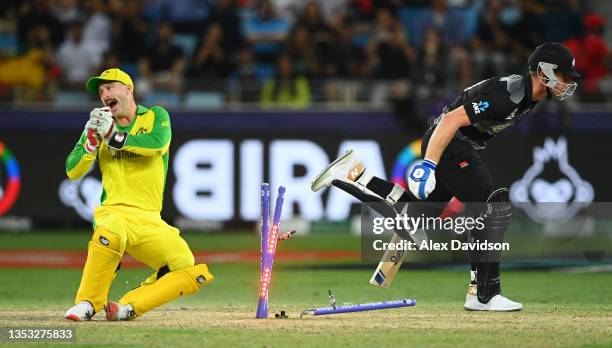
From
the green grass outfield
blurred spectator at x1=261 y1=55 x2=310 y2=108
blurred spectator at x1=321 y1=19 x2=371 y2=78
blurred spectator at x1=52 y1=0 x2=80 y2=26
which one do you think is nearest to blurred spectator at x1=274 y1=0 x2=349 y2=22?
blurred spectator at x1=321 y1=19 x2=371 y2=78

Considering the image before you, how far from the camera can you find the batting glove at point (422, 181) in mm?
9320

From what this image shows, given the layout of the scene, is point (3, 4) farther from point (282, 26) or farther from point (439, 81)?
point (439, 81)

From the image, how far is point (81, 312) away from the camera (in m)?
8.95

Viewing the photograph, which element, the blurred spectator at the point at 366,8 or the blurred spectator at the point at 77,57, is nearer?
the blurred spectator at the point at 77,57

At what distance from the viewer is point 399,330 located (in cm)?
874

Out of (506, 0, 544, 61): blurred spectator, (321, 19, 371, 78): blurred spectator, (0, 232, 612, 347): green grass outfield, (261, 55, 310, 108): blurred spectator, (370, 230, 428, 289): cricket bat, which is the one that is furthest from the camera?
(506, 0, 544, 61): blurred spectator

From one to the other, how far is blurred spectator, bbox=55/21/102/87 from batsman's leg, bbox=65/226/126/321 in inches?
405

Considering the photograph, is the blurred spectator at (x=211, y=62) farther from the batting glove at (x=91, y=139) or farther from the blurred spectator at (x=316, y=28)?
the batting glove at (x=91, y=139)

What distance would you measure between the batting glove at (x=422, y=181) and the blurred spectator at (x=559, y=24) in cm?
1030

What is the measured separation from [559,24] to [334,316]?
1080 centimetres

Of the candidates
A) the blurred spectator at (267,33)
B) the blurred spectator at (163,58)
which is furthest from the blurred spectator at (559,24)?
the blurred spectator at (163,58)

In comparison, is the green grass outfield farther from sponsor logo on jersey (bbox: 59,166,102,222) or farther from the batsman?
sponsor logo on jersey (bbox: 59,166,102,222)

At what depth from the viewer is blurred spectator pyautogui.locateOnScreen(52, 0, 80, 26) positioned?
20141 mm

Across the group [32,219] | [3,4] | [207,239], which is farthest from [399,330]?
[3,4]
